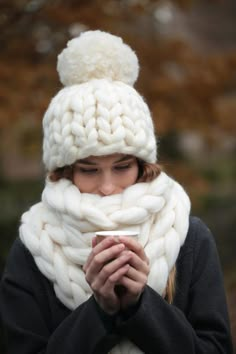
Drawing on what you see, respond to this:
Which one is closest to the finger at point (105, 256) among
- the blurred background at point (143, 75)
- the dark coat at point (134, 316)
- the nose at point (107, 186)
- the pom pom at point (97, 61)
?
the dark coat at point (134, 316)

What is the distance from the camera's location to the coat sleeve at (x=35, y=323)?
2.43 meters

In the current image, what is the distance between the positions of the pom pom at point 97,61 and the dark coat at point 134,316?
0.71 meters


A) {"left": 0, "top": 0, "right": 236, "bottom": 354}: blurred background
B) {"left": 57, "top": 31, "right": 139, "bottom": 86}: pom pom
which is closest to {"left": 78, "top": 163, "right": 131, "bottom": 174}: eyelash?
{"left": 57, "top": 31, "right": 139, "bottom": 86}: pom pom

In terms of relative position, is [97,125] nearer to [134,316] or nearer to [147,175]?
[147,175]

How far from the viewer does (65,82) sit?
2.82 m

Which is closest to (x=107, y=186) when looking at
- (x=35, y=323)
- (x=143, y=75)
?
(x=35, y=323)

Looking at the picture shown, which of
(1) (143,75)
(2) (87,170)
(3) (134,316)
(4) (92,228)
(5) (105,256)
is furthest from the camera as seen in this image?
(1) (143,75)

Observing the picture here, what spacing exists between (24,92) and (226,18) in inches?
569

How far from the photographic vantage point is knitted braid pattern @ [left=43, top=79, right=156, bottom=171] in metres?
2.53

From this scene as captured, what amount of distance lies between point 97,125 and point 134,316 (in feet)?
2.40

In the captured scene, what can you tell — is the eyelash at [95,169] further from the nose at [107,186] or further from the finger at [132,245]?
the finger at [132,245]

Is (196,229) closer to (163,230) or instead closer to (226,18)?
(163,230)

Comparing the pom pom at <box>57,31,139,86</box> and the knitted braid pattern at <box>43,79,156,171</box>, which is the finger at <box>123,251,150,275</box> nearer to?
the knitted braid pattern at <box>43,79,156,171</box>

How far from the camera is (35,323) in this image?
2.62 m
